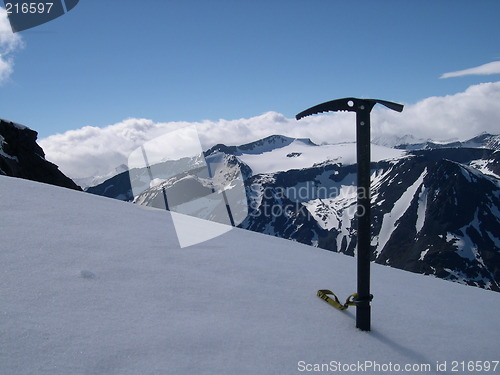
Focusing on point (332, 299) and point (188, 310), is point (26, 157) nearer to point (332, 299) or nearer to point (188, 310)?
point (188, 310)

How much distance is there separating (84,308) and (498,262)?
199 meters

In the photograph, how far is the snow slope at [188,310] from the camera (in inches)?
119

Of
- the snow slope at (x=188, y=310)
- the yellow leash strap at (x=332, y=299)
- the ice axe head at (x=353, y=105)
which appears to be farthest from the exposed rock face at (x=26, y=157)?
the ice axe head at (x=353, y=105)

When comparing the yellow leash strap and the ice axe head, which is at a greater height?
the ice axe head

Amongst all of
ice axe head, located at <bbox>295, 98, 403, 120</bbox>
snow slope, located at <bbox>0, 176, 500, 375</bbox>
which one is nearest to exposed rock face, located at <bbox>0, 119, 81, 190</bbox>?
snow slope, located at <bbox>0, 176, 500, 375</bbox>

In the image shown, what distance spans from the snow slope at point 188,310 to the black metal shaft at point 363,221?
0.22m

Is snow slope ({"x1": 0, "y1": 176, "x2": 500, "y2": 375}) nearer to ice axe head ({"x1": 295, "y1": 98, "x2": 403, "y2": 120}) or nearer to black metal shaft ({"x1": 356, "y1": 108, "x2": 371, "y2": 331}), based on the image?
black metal shaft ({"x1": 356, "y1": 108, "x2": 371, "y2": 331})

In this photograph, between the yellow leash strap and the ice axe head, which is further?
the yellow leash strap

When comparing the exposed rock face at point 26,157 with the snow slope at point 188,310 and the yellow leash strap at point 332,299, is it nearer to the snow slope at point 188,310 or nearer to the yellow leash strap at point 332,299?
the snow slope at point 188,310

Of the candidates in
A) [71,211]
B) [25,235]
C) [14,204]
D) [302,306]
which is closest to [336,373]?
[302,306]

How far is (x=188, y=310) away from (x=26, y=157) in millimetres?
35156

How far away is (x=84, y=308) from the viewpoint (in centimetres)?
352

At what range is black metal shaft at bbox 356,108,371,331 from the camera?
3750mm

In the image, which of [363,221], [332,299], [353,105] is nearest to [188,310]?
[332,299]
